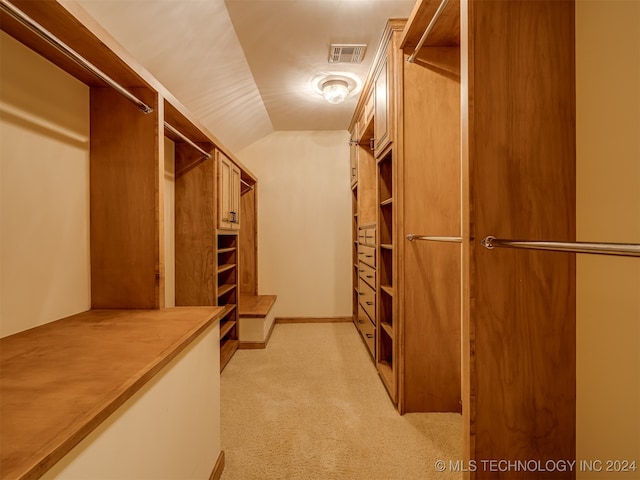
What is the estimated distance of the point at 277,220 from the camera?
162 inches

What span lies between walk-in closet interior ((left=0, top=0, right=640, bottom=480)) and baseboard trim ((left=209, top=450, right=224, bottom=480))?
19 millimetres

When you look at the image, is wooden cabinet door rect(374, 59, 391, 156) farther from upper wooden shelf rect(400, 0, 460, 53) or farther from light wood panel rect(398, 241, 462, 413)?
light wood panel rect(398, 241, 462, 413)

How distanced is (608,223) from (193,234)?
7.58 feet

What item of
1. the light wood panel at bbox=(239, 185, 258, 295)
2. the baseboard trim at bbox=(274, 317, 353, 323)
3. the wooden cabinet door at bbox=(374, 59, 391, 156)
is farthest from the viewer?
the baseboard trim at bbox=(274, 317, 353, 323)

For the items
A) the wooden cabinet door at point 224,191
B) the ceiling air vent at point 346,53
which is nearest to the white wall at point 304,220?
the wooden cabinet door at point 224,191

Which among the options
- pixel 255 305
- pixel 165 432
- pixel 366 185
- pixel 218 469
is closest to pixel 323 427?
pixel 218 469

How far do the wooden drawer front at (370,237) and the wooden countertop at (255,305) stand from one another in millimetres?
1224

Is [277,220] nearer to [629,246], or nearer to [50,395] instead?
[50,395]

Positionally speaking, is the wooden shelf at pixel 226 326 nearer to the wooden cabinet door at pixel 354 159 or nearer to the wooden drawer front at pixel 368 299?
the wooden drawer front at pixel 368 299

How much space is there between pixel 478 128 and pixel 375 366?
2229 mm

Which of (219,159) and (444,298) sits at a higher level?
(219,159)

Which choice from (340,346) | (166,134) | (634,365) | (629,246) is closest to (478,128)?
(629,246)

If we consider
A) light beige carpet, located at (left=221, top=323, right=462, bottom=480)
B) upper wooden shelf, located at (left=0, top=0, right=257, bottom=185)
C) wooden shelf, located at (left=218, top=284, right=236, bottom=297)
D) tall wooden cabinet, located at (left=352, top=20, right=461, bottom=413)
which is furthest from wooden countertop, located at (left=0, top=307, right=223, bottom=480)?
wooden shelf, located at (left=218, top=284, right=236, bottom=297)

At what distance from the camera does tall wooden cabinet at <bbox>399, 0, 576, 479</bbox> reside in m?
0.87
